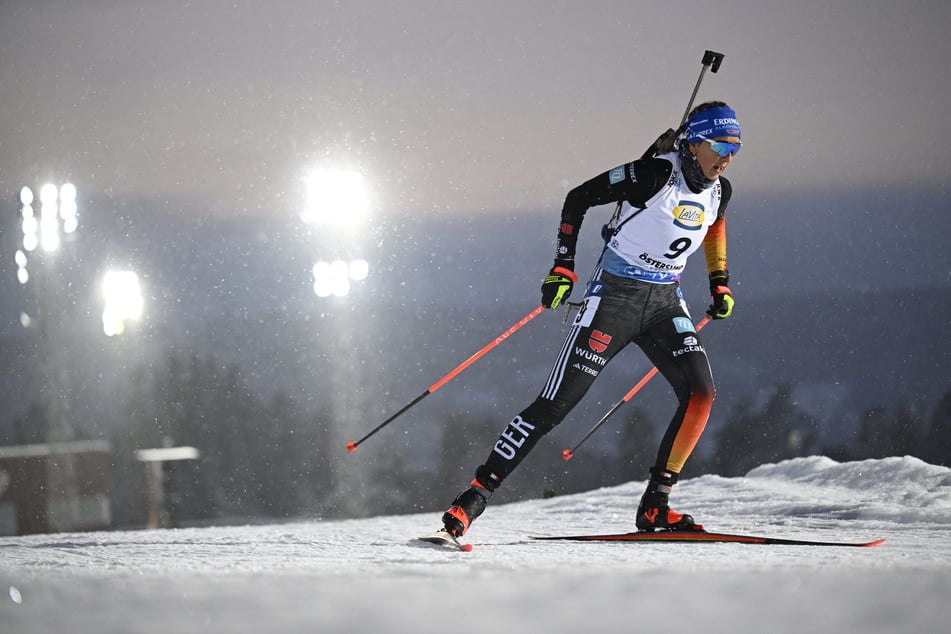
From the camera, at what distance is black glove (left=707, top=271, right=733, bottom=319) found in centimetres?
390

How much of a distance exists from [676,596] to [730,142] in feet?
7.17

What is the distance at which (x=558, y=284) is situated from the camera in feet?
11.2

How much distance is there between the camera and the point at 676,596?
1799 millimetres

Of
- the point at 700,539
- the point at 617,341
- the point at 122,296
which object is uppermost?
the point at 122,296

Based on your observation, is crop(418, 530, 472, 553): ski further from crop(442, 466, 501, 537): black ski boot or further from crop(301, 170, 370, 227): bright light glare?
crop(301, 170, 370, 227): bright light glare

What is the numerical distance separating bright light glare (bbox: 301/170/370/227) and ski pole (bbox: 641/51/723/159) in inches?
392

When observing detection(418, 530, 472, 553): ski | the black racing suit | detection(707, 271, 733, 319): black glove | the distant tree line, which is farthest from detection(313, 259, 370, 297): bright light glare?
the distant tree line

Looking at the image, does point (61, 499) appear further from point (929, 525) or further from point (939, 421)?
point (939, 421)

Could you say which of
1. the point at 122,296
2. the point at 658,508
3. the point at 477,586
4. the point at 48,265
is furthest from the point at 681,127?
the point at 122,296

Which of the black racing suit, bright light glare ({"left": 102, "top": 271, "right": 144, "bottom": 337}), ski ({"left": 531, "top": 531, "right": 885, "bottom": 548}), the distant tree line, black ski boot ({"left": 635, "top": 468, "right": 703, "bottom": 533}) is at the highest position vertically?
bright light glare ({"left": 102, "top": 271, "right": 144, "bottom": 337})

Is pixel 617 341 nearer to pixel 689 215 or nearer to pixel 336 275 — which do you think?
pixel 689 215

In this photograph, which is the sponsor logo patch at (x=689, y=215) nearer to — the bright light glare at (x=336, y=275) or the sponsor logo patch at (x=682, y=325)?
the sponsor logo patch at (x=682, y=325)

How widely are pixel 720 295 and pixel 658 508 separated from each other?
39.4 inches

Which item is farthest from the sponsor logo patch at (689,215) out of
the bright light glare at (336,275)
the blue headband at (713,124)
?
the bright light glare at (336,275)
